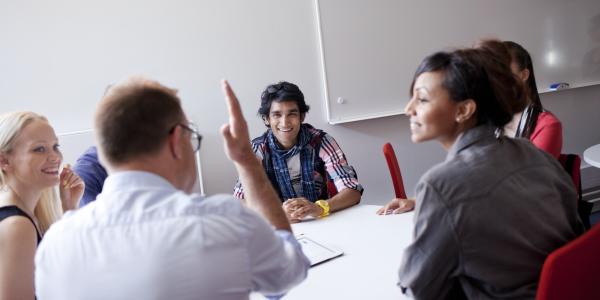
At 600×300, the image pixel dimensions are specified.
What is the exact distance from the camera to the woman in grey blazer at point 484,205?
3.35ft

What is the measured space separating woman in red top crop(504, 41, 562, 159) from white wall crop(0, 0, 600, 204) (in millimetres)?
1321

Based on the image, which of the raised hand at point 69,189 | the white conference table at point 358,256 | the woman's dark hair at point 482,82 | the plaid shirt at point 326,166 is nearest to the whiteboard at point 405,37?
the plaid shirt at point 326,166

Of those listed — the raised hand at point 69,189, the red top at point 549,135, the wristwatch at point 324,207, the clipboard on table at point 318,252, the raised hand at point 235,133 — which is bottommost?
the wristwatch at point 324,207

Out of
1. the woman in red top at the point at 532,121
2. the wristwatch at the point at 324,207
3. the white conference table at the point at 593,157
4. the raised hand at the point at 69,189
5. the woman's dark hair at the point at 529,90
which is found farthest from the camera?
the white conference table at the point at 593,157

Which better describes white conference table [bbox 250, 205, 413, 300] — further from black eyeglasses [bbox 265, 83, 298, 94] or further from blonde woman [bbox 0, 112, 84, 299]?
black eyeglasses [bbox 265, 83, 298, 94]

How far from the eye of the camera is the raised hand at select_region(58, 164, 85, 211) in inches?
69.2

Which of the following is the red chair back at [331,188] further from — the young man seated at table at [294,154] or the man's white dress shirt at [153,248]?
the man's white dress shirt at [153,248]

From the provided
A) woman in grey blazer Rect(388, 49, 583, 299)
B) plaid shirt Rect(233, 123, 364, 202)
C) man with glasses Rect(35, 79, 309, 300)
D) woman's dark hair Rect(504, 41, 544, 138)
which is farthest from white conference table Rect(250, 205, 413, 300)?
woman's dark hair Rect(504, 41, 544, 138)

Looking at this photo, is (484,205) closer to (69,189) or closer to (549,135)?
(549,135)

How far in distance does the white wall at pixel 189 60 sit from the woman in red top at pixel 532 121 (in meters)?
1.32

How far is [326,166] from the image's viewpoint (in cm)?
247

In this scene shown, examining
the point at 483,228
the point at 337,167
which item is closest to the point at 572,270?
the point at 483,228

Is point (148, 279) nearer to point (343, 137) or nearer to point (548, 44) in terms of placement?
point (343, 137)

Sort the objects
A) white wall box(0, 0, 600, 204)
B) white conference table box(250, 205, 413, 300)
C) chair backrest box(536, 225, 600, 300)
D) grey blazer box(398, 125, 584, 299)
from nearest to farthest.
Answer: chair backrest box(536, 225, 600, 300) → grey blazer box(398, 125, 584, 299) → white conference table box(250, 205, 413, 300) → white wall box(0, 0, 600, 204)
